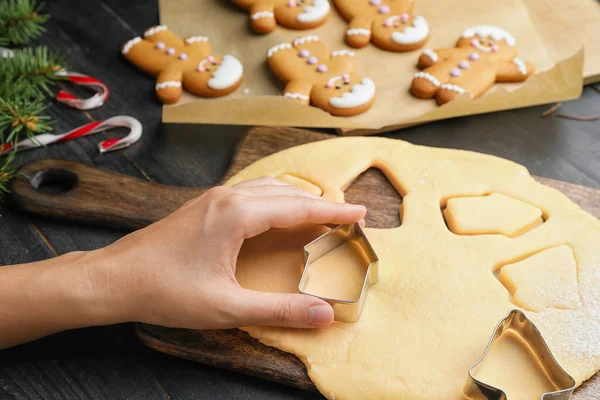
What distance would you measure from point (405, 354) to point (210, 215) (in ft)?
1.33

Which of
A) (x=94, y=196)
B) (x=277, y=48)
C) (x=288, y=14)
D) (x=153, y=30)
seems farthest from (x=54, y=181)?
(x=288, y=14)

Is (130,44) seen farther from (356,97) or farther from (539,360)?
(539,360)

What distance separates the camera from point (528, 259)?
1192 millimetres

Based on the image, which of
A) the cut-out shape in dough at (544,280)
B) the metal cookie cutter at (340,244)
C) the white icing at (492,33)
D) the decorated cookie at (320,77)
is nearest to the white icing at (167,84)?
the decorated cookie at (320,77)

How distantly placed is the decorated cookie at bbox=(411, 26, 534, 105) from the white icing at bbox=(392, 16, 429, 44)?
5 cm

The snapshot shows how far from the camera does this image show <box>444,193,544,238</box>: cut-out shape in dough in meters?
1.24

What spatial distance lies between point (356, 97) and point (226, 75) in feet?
1.09

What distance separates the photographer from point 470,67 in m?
1.61

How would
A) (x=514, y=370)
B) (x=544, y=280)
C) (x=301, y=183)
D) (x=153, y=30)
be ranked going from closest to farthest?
(x=514, y=370)
(x=544, y=280)
(x=301, y=183)
(x=153, y=30)

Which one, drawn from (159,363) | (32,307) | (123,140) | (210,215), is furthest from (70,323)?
(123,140)

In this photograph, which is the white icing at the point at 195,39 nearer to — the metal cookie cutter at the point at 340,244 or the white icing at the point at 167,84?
the white icing at the point at 167,84

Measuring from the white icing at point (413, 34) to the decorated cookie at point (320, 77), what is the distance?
13 centimetres

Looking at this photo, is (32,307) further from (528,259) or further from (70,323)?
(528,259)

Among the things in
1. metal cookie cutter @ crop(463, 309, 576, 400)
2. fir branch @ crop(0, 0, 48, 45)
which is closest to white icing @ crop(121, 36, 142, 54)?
fir branch @ crop(0, 0, 48, 45)
